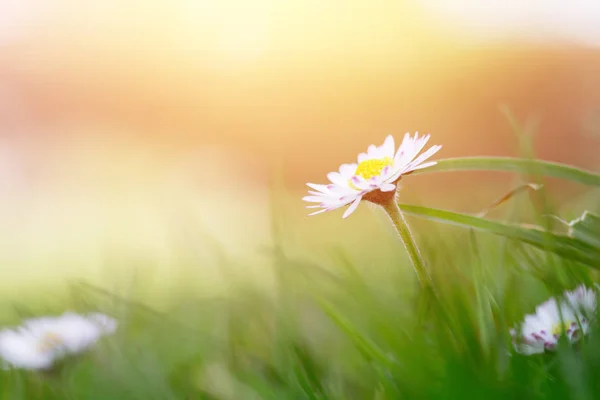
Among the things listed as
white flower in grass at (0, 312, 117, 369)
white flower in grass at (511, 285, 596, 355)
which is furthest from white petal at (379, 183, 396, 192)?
white flower in grass at (0, 312, 117, 369)

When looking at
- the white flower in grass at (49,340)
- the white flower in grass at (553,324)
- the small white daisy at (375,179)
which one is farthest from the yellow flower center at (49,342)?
the white flower in grass at (553,324)

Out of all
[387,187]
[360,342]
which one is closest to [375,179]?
[387,187]

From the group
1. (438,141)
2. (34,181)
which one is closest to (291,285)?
(438,141)

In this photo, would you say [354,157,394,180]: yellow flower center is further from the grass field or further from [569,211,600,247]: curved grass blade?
[569,211,600,247]: curved grass blade

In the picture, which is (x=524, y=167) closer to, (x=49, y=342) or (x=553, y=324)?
(x=553, y=324)

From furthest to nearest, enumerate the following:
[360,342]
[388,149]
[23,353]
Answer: [23,353] → [388,149] → [360,342]
